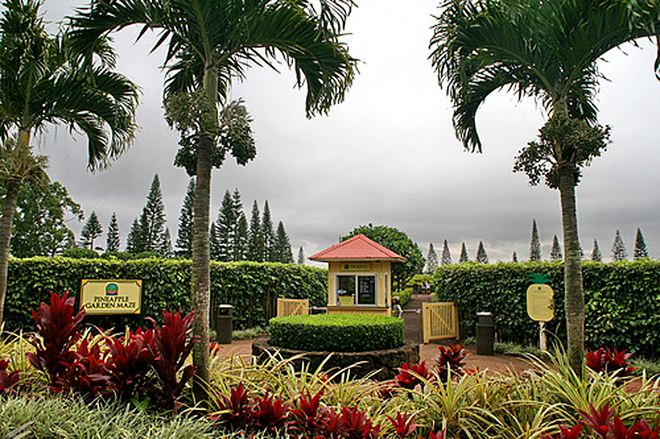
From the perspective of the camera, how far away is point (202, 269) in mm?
3541

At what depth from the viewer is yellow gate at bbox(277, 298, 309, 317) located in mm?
12507

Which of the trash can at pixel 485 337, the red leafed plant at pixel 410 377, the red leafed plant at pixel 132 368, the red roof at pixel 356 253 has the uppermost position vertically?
the red roof at pixel 356 253

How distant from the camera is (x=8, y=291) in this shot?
26.7ft

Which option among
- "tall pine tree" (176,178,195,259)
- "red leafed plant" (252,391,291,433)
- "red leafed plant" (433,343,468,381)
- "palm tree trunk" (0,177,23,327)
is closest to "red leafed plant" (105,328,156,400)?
"red leafed plant" (252,391,291,433)

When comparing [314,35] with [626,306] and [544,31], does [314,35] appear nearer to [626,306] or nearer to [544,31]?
[544,31]

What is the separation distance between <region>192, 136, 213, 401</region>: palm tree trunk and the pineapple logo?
7356 mm

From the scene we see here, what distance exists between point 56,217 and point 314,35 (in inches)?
1133

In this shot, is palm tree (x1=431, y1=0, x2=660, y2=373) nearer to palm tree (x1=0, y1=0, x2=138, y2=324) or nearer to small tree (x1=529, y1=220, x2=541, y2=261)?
palm tree (x1=0, y1=0, x2=138, y2=324)

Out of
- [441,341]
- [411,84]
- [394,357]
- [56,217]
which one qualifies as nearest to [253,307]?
[441,341]

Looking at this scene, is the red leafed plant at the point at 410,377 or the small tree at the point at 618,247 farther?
the small tree at the point at 618,247

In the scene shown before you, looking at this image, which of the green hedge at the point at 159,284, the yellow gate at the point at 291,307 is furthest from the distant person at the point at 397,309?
the green hedge at the point at 159,284

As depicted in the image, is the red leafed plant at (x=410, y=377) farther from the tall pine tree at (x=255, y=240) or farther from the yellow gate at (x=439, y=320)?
the tall pine tree at (x=255, y=240)

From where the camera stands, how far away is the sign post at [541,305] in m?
8.46

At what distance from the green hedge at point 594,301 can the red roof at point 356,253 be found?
2.68m
